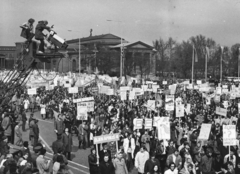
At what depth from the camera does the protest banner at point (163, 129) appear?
531 inches

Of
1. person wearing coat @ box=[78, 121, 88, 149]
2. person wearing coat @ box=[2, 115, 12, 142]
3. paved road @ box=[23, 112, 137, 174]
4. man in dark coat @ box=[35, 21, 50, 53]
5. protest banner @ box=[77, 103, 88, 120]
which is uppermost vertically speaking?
man in dark coat @ box=[35, 21, 50, 53]

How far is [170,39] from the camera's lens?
88.9 m

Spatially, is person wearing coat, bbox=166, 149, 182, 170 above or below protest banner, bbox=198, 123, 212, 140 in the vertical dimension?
below

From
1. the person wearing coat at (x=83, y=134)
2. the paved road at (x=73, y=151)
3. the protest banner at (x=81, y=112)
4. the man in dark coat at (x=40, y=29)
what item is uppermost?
the man in dark coat at (x=40, y=29)

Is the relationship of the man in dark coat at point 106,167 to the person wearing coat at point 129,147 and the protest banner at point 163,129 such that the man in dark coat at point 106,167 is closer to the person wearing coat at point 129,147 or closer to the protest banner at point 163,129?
the person wearing coat at point 129,147

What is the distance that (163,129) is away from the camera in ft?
44.6

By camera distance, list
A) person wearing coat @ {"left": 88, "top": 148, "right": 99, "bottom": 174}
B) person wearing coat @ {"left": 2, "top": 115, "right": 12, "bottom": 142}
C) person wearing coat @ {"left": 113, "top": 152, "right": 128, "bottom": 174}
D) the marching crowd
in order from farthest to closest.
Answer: person wearing coat @ {"left": 2, "top": 115, "right": 12, "bottom": 142} → person wearing coat @ {"left": 88, "top": 148, "right": 99, "bottom": 174} → person wearing coat @ {"left": 113, "top": 152, "right": 128, "bottom": 174} → the marching crowd

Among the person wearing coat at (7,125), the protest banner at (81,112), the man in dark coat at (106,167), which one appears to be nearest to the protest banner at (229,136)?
the man in dark coat at (106,167)

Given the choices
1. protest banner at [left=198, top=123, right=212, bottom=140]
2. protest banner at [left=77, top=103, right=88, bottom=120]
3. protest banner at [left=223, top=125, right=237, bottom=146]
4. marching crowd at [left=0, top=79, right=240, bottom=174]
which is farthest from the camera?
protest banner at [left=77, top=103, right=88, bottom=120]

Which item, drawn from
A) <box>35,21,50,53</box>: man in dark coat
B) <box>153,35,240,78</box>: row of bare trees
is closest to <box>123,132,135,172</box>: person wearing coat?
<box>35,21,50,53</box>: man in dark coat

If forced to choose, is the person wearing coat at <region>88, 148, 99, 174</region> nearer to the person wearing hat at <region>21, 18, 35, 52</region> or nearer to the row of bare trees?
the person wearing hat at <region>21, 18, 35, 52</region>

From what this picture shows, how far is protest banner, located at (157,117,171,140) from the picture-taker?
44.3 ft

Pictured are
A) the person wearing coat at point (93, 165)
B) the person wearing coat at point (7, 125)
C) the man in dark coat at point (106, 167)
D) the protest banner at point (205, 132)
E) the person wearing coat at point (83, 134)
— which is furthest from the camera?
the person wearing coat at point (83, 134)

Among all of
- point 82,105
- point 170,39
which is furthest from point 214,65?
point 82,105
